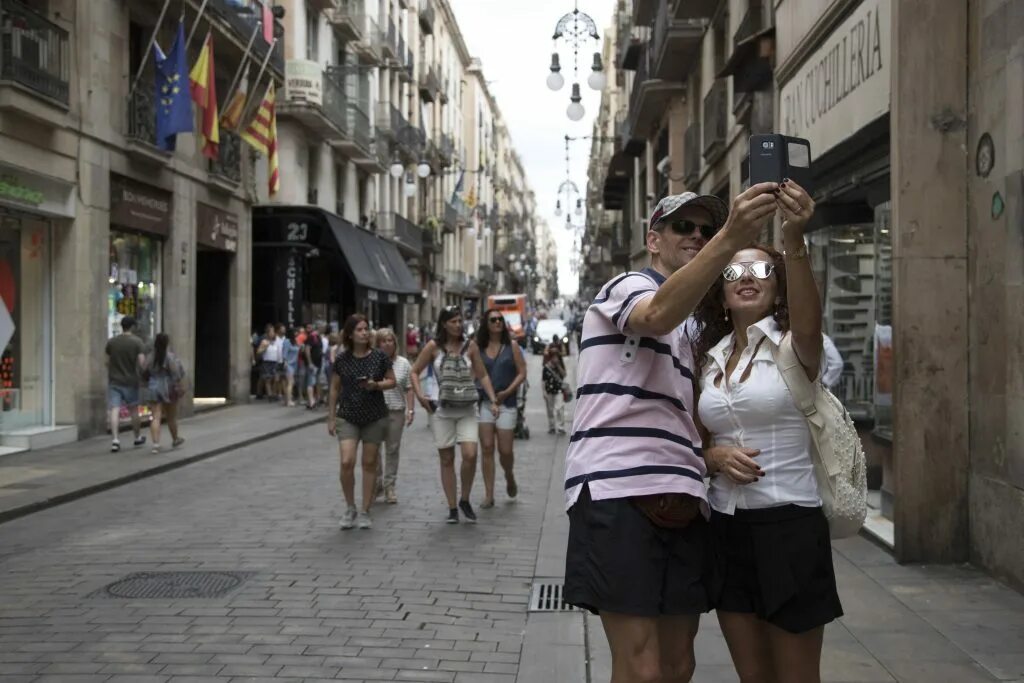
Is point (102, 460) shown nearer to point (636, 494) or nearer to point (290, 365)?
point (290, 365)

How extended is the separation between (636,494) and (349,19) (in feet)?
97.6

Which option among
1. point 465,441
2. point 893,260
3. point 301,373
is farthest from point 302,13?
point 893,260

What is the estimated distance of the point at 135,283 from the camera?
17969 mm

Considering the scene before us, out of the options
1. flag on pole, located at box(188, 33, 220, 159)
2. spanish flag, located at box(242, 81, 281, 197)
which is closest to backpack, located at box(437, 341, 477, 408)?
flag on pole, located at box(188, 33, 220, 159)

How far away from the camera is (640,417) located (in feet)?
9.23

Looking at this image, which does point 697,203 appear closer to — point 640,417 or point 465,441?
point 640,417

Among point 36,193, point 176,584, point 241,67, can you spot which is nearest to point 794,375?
point 176,584

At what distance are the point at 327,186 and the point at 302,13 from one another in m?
5.08

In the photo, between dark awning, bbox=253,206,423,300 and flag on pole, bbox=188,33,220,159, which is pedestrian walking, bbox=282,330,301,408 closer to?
dark awning, bbox=253,206,423,300

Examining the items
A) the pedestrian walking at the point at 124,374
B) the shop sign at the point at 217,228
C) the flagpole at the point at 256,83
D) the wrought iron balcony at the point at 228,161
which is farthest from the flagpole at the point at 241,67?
the pedestrian walking at the point at 124,374

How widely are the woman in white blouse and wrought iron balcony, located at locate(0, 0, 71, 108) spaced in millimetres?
13004

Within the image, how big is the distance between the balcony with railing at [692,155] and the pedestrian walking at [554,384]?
6.05 m

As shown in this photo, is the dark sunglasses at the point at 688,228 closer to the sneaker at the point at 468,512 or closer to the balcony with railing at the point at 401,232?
the sneaker at the point at 468,512

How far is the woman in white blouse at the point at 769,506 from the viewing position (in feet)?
9.70
